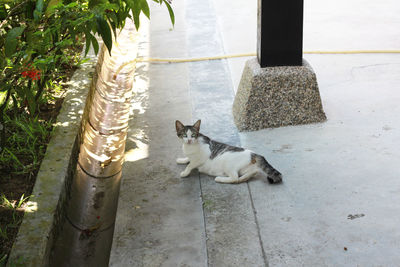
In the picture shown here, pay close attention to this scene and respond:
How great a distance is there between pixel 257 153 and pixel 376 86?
1.94 meters

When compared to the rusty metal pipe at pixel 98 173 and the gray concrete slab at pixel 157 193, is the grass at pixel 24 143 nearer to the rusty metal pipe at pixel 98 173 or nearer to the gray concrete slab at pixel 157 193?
the rusty metal pipe at pixel 98 173

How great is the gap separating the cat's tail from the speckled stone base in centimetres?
90

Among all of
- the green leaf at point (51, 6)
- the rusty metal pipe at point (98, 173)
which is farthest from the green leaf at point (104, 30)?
the rusty metal pipe at point (98, 173)

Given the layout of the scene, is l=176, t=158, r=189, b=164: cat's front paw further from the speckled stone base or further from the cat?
the speckled stone base

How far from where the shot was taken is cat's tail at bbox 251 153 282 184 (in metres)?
4.60

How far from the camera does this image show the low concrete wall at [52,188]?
12.8ft

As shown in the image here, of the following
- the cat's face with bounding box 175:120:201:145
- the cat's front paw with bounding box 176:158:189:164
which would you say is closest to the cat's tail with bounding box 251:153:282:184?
the cat's face with bounding box 175:120:201:145

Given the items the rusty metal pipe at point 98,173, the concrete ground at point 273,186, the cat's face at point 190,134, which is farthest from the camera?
the cat's face at point 190,134

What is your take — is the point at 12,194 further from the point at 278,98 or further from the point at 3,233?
the point at 278,98

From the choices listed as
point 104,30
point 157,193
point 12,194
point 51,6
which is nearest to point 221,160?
point 157,193

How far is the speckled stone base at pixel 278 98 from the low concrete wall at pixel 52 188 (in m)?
1.56

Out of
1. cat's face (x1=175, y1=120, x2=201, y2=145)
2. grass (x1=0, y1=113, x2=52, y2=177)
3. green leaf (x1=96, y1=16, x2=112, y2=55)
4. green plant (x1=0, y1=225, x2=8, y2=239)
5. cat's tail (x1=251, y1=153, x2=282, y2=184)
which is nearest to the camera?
green leaf (x1=96, y1=16, x2=112, y2=55)

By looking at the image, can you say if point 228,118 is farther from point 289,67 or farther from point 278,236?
point 278,236

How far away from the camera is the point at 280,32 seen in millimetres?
5453
